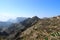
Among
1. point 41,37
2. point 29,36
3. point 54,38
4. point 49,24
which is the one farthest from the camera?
point 49,24

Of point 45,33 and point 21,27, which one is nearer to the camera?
point 45,33

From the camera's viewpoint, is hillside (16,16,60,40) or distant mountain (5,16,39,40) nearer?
hillside (16,16,60,40)

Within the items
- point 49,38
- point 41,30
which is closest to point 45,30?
point 41,30

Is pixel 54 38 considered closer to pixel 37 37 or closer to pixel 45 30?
pixel 37 37

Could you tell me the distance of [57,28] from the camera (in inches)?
1047

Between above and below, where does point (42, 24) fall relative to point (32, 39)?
above

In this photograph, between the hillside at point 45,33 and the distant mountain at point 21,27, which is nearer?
the hillside at point 45,33

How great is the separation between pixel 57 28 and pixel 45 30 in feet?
7.46

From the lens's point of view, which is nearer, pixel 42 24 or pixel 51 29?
pixel 51 29

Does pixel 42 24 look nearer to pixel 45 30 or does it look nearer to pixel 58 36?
pixel 45 30

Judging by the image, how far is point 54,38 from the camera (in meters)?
21.8

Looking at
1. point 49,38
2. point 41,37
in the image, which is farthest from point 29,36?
point 49,38

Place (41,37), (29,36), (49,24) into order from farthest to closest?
(49,24)
(29,36)
(41,37)

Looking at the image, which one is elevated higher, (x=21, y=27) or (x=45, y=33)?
(x=45, y=33)
